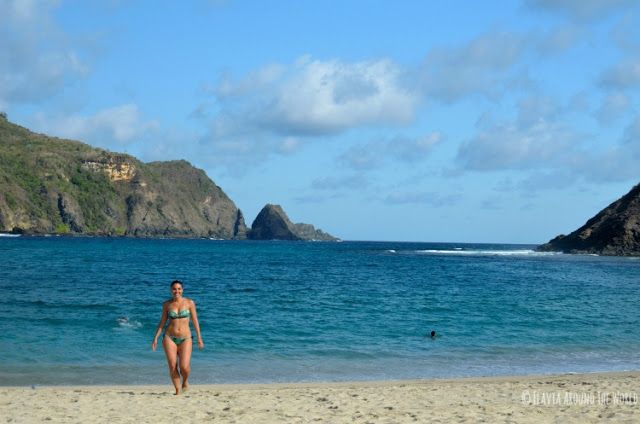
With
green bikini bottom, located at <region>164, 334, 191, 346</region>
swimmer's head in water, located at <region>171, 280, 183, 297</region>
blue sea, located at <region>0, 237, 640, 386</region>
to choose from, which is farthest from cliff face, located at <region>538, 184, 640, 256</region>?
swimmer's head in water, located at <region>171, 280, 183, 297</region>

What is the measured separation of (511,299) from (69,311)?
24.1 m

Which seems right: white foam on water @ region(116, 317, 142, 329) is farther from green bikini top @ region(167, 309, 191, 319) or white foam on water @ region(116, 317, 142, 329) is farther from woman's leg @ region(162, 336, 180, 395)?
green bikini top @ region(167, 309, 191, 319)

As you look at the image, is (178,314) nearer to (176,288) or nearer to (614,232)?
(176,288)

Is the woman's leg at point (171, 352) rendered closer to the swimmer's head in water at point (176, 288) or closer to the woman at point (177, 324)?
the woman at point (177, 324)

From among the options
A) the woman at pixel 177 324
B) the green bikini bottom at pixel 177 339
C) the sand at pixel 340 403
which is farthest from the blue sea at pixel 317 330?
the green bikini bottom at pixel 177 339

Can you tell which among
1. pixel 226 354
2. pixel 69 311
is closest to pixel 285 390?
pixel 226 354

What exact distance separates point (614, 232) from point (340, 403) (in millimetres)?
105776

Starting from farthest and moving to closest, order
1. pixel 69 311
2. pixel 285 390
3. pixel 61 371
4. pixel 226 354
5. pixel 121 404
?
pixel 69 311
pixel 226 354
pixel 61 371
pixel 285 390
pixel 121 404

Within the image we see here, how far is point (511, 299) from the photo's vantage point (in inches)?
1495

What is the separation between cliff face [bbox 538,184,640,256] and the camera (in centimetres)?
10338

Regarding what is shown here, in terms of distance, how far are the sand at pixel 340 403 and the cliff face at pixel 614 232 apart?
96.8 metres

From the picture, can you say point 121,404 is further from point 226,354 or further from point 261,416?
point 226,354

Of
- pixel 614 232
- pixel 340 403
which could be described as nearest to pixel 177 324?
pixel 340 403

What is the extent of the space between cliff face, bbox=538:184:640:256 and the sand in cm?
9682
